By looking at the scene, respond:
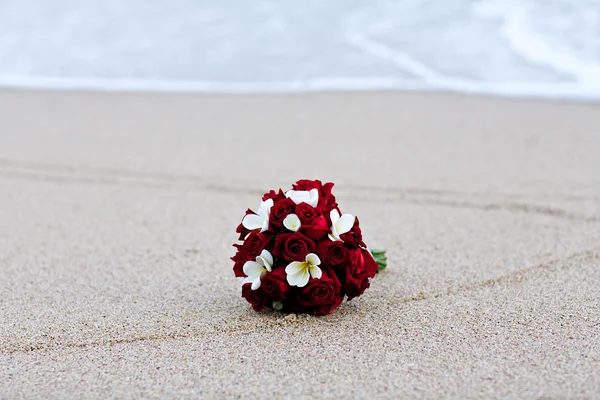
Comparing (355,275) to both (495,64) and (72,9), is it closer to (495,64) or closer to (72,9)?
(495,64)

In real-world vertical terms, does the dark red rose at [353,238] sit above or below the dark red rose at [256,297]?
above

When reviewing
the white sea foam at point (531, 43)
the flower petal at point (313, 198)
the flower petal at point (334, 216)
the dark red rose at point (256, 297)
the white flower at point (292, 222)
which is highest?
the white sea foam at point (531, 43)

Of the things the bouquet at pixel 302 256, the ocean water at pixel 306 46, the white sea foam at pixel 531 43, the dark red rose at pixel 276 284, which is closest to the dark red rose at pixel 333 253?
the bouquet at pixel 302 256

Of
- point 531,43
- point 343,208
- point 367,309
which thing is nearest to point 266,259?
point 367,309

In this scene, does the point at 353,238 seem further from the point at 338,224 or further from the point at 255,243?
the point at 255,243

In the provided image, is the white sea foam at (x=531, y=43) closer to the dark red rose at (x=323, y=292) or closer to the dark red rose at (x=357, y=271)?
the dark red rose at (x=357, y=271)
